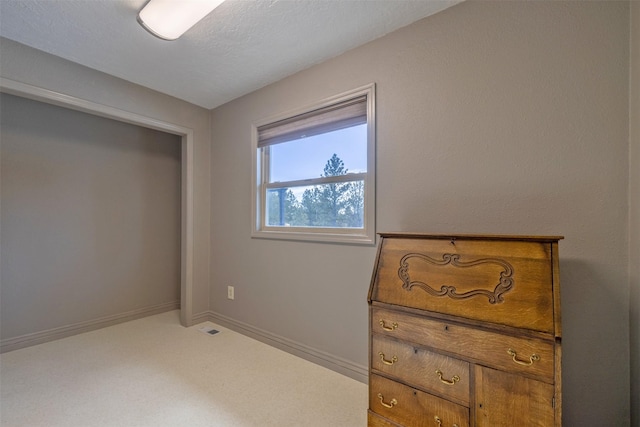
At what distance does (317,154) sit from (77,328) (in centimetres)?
280

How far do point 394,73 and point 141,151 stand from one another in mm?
2821

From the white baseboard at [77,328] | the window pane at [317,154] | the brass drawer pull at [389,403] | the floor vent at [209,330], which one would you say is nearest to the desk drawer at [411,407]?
the brass drawer pull at [389,403]

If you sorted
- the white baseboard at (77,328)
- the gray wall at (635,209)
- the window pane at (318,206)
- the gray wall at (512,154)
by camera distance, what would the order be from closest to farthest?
the gray wall at (635,209) → the gray wall at (512,154) → the window pane at (318,206) → the white baseboard at (77,328)

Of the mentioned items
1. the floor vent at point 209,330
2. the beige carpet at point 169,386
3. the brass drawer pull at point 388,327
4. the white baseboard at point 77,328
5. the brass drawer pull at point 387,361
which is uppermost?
the brass drawer pull at point 388,327

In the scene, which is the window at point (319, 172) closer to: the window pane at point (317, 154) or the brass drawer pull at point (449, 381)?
the window pane at point (317, 154)

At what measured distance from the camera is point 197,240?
9.58 ft

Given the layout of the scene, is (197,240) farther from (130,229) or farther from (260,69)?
(260,69)

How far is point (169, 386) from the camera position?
1775 millimetres

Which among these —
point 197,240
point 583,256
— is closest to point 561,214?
point 583,256

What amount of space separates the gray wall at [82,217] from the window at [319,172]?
57.6 inches

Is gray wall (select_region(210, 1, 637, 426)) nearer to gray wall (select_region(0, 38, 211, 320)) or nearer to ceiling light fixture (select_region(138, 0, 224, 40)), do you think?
ceiling light fixture (select_region(138, 0, 224, 40))

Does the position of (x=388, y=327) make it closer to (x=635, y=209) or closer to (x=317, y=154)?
(x=635, y=209)

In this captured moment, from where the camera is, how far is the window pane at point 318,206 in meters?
2.00

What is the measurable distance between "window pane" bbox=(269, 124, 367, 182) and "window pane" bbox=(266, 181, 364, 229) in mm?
121
